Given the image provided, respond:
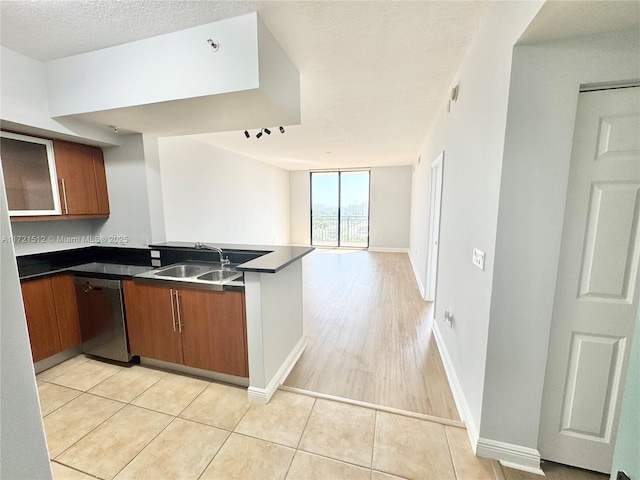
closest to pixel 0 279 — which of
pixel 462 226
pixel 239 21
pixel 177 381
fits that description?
pixel 239 21

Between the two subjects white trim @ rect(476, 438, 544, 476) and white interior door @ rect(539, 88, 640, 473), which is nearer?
white interior door @ rect(539, 88, 640, 473)

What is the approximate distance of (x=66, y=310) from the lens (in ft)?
7.57

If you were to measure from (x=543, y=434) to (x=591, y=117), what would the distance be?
1635 mm

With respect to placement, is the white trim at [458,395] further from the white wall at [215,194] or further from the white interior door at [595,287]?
the white wall at [215,194]

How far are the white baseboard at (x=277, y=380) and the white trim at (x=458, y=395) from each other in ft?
4.22

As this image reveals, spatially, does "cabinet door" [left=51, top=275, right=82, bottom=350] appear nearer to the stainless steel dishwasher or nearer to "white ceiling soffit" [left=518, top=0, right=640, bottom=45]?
the stainless steel dishwasher

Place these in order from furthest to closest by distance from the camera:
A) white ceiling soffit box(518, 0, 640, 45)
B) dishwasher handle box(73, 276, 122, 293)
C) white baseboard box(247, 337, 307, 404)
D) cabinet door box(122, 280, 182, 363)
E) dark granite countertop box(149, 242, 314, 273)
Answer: dishwasher handle box(73, 276, 122, 293) < cabinet door box(122, 280, 182, 363) < white baseboard box(247, 337, 307, 404) < dark granite countertop box(149, 242, 314, 273) < white ceiling soffit box(518, 0, 640, 45)

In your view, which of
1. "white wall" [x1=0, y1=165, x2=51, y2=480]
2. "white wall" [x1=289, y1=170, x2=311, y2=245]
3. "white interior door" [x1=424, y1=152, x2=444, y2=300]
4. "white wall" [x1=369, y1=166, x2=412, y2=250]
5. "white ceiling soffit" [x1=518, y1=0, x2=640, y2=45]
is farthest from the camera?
"white wall" [x1=289, y1=170, x2=311, y2=245]

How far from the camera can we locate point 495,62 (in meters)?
1.36

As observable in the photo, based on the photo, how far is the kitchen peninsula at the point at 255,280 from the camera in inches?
70.6

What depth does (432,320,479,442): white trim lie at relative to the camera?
1.51m

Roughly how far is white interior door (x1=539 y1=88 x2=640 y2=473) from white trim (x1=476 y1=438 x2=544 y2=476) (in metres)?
0.11

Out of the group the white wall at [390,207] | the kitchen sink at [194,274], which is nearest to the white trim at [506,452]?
the kitchen sink at [194,274]

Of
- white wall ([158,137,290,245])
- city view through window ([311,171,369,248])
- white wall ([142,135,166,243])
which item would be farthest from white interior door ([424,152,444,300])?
city view through window ([311,171,369,248])
